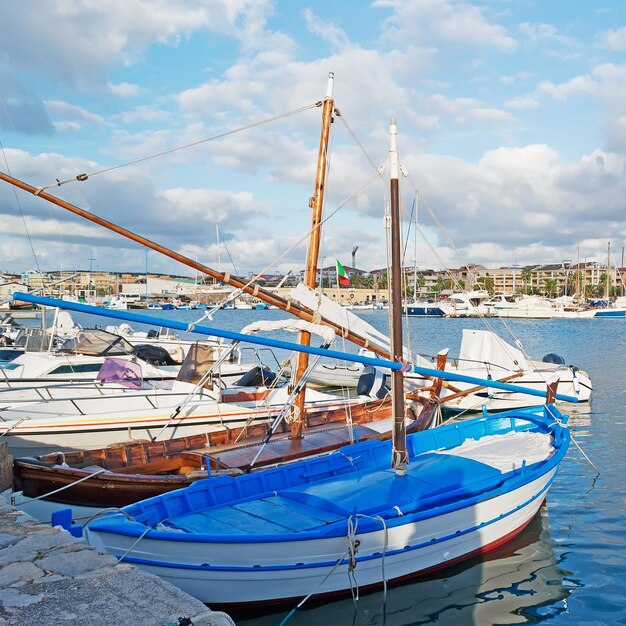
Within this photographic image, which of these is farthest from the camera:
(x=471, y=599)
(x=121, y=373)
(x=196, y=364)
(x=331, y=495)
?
(x=121, y=373)

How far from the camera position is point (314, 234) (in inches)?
575

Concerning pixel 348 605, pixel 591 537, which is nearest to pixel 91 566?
pixel 348 605

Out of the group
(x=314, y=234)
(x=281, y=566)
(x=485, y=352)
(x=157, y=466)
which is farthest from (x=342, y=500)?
(x=485, y=352)

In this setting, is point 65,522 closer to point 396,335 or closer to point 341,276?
point 396,335

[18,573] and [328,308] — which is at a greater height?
[328,308]

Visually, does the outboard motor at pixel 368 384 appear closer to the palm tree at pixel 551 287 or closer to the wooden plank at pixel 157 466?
the wooden plank at pixel 157 466

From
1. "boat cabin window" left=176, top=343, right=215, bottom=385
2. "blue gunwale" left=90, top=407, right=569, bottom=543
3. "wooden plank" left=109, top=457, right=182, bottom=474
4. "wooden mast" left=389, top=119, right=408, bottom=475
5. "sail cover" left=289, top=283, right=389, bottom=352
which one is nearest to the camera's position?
"blue gunwale" left=90, top=407, right=569, bottom=543

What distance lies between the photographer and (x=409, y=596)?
913 cm

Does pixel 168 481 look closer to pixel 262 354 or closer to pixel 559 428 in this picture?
pixel 559 428

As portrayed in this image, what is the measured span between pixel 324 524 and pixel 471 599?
272cm

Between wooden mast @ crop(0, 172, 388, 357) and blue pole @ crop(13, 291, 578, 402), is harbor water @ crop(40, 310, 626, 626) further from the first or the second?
wooden mast @ crop(0, 172, 388, 357)

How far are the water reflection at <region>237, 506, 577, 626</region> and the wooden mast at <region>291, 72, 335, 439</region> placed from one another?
17.3 ft

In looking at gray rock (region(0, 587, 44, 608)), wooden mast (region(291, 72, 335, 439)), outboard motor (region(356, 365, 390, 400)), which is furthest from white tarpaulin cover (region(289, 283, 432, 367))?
gray rock (region(0, 587, 44, 608))

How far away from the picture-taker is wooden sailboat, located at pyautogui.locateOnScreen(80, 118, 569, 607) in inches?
311
